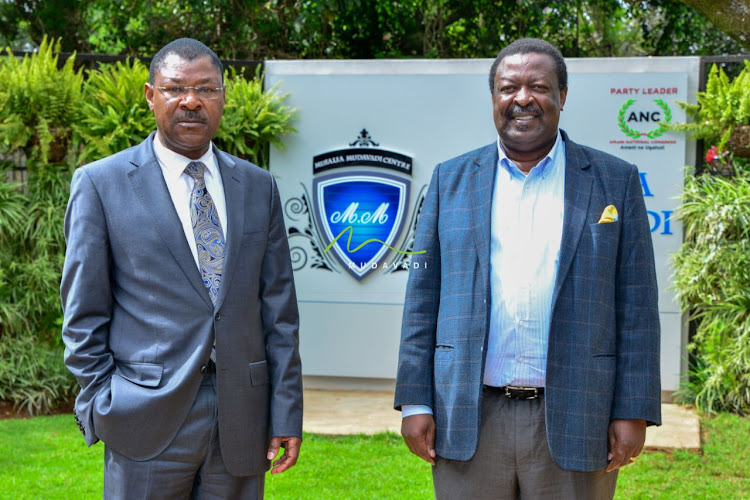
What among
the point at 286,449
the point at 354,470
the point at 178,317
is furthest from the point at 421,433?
the point at 354,470

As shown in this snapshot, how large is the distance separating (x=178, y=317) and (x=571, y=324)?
1275 millimetres

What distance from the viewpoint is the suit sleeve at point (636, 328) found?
9.18 ft

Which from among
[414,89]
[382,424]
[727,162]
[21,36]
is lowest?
[382,424]

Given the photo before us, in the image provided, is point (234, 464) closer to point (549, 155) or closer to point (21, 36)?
point (549, 155)

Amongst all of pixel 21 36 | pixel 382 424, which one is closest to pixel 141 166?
pixel 382 424

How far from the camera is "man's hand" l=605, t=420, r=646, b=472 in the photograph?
281 cm

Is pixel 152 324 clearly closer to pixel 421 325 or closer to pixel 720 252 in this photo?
pixel 421 325

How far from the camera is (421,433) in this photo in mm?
2898

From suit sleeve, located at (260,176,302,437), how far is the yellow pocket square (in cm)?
110

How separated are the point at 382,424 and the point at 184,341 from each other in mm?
4276

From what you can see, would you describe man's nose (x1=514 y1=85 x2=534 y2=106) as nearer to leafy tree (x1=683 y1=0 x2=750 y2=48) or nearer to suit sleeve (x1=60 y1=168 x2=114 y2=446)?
leafy tree (x1=683 y1=0 x2=750 y2=48)

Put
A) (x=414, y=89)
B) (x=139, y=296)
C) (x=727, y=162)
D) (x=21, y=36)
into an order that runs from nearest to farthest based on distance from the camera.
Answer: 1. (x=139, y=296)
2. (x=727, y=162)
3. (x=414, y=89)
4. (x=21, y=36)

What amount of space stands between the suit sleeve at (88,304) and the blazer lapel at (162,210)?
0.50 ft

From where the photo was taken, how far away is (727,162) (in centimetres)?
734
